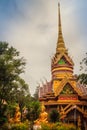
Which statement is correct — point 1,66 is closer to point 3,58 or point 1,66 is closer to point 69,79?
point 3,58

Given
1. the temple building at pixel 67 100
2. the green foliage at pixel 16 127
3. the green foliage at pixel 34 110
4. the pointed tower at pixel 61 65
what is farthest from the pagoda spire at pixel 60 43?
the green foliage at pixel 16 127

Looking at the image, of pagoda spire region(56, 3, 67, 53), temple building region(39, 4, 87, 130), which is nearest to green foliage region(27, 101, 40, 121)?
temple building region(39, 4, 87, 130)

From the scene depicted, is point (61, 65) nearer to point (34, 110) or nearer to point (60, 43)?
point (60, 43)

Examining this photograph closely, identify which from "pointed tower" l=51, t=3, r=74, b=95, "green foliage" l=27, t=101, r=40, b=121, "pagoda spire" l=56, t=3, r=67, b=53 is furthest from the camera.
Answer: "pagoda spire" l=56, t=3, r=67, b=53

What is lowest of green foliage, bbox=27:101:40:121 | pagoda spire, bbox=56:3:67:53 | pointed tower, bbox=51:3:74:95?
green foliage, bbox=27:101:40:121

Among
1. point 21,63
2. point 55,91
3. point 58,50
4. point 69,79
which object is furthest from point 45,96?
point 21,63

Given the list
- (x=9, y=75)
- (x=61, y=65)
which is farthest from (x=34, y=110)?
(x=61, y=65)

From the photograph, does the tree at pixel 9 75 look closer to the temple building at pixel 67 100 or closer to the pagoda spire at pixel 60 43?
the temple building at pixel 67 100

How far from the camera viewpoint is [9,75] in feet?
91.4

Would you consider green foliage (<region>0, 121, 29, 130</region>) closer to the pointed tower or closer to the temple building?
the temple building

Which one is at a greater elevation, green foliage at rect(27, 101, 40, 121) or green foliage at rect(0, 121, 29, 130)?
green foliage at rect(27, 101, 40, 121)

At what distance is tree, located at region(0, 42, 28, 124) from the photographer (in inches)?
1082

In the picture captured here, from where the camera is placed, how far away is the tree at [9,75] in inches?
1082

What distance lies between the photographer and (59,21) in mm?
51625
